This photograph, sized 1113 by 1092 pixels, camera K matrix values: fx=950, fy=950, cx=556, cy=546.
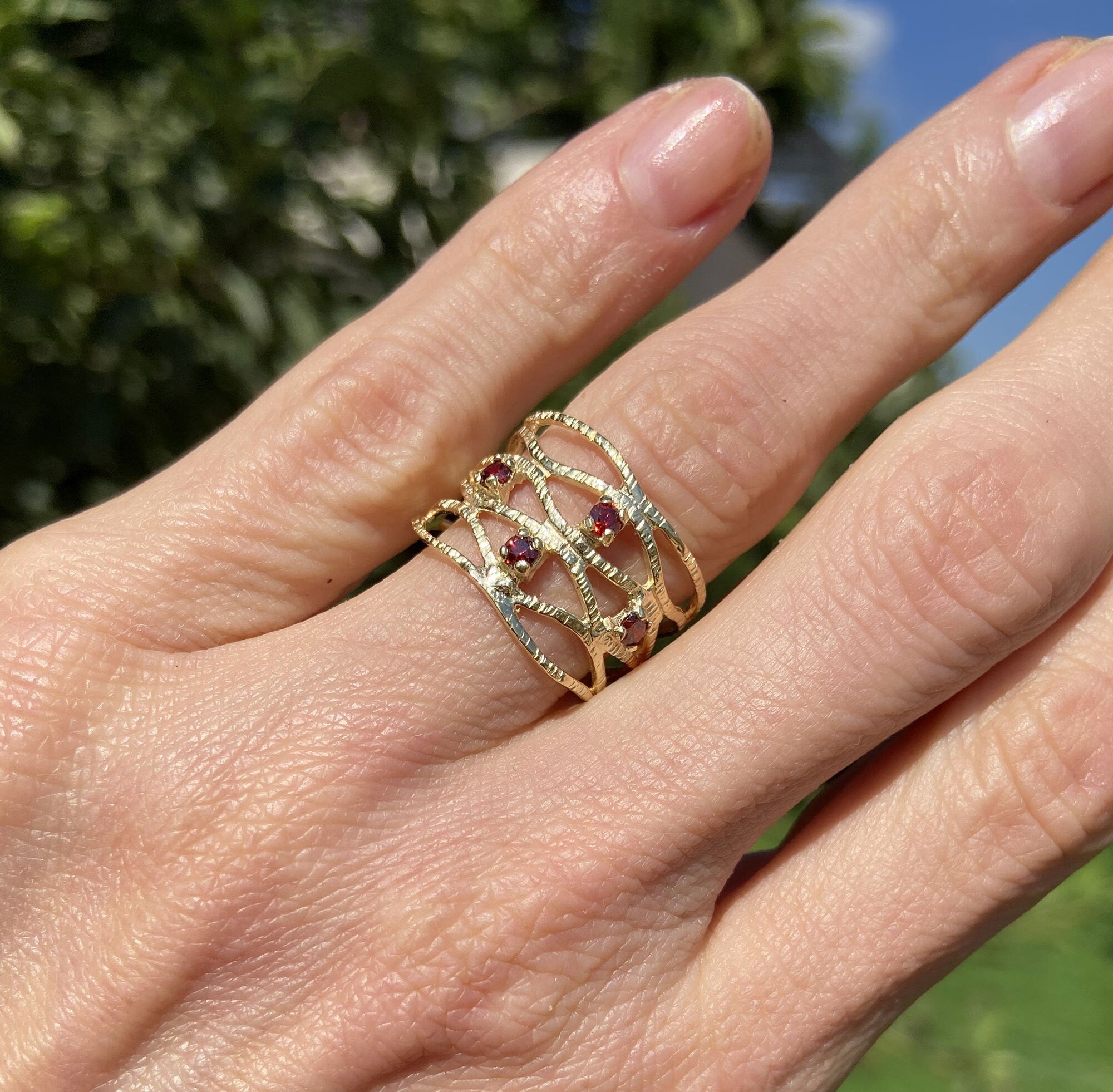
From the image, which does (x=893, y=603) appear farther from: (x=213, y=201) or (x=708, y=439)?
(x=213, y=201)

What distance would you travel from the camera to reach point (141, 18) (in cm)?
173

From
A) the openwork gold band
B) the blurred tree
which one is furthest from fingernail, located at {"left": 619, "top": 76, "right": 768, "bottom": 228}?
the blurred tree

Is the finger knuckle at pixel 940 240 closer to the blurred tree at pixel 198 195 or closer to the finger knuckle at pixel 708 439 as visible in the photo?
the finger knuckle at pixel 708 439

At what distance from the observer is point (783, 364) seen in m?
1.22

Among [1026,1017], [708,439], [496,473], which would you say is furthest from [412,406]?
[1026,1017]

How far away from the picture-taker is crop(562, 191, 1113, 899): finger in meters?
1.09

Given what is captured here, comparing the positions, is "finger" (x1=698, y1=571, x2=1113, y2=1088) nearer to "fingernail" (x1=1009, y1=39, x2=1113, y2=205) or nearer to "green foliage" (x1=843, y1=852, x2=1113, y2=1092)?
"fingernail" (x1=1009, y1=39, x2=1113, y2=205)

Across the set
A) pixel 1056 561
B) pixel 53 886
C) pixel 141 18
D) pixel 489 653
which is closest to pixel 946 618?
pixel 1056 561

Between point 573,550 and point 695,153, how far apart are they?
0.53 m

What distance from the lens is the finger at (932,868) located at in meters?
1.15

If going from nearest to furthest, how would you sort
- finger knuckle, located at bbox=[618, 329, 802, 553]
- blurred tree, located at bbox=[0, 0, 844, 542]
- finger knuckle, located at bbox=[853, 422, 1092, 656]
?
finger knuckle, located at bbox=[853, 422, 1092, 656] < finger knuckle, located at bbox=[618, 329, 802, 553] < blurred tree, located at bbox=[0, 0, 844, 542]

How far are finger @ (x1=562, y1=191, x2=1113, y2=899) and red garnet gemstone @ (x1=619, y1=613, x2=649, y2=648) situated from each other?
52 mm

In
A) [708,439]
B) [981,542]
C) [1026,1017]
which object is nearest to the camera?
[981,542]

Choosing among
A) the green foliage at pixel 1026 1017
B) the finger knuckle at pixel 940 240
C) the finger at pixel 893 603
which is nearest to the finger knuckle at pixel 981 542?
the finger at pixel 893 603
